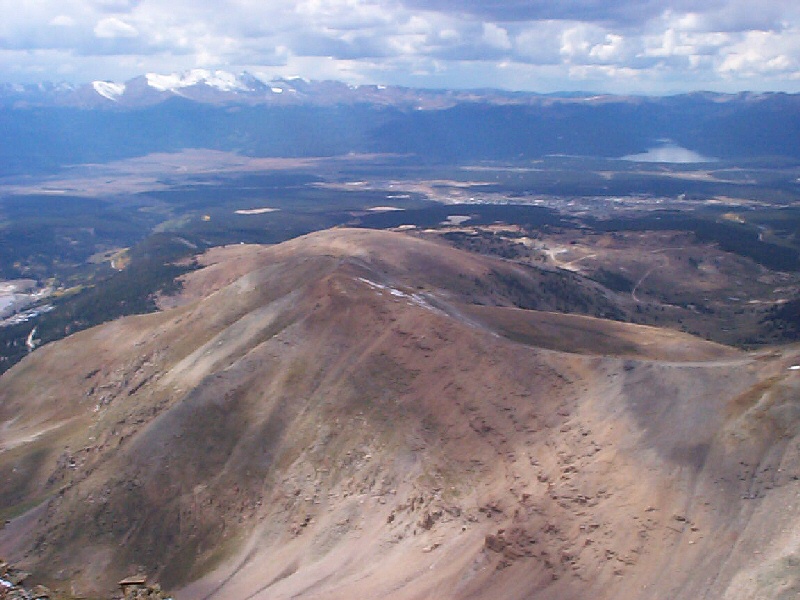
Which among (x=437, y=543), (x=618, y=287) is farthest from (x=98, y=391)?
(x=618, y=287)

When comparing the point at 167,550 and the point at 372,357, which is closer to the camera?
the point at 167,550

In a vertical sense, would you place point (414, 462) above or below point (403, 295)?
below

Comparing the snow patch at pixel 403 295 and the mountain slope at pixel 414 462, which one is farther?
the snow patch at pixel 403 295

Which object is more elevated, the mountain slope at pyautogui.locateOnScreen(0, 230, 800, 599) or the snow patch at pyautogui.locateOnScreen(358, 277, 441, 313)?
the snow patch at pyautogui.locateOnScreen(358, 277, 441, 313)

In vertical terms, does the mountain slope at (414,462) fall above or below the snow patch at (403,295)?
below

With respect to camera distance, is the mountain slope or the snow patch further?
the snow patch

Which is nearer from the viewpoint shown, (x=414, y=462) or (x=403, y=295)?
(x=414, y=462)

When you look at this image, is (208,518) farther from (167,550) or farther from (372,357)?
(372,357)

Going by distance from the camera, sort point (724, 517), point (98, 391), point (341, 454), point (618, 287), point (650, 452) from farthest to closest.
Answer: point (618, 287), point (98, 391), point (341, 454), point (650, 452), point (724, 517)
